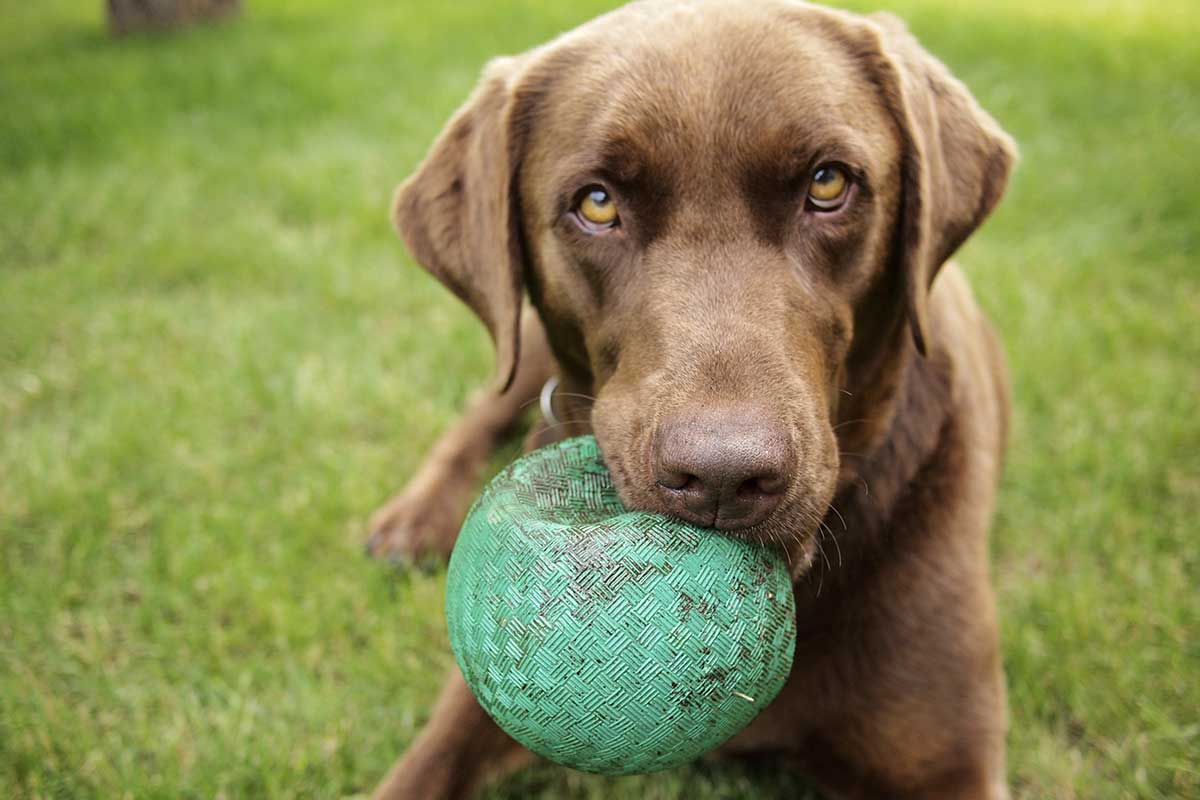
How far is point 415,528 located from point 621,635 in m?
1.91

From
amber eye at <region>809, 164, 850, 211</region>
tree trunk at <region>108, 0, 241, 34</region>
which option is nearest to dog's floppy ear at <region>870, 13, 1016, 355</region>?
amber eye at <region>809, 164, 850, 211</region>

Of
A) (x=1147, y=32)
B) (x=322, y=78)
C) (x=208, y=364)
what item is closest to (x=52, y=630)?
(x=208, y=364)

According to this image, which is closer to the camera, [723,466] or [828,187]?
[723,466]

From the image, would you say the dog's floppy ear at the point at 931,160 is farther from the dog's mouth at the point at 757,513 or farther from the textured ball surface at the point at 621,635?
the textured ball surface at the point at 621,635

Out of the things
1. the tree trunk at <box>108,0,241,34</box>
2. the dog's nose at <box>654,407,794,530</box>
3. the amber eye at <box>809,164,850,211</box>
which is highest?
the amber eye at <box>809,164,850,211</box>

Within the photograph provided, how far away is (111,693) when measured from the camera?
298 cm

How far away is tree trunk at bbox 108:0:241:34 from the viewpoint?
9250 mm


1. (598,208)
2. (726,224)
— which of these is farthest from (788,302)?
(598,208)

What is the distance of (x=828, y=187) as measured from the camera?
2273 millimetres

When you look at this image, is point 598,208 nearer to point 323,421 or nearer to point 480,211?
point 480,211

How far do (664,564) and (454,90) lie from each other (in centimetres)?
613

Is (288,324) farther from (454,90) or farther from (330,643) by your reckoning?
(454,90)

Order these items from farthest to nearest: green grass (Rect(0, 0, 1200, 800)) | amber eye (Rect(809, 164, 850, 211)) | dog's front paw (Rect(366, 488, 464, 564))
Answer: dog's front paw (Rect(366, 488, 464, 564))
green grass (Rect(0, 0, 1200, 800))
amber eye (Rect(809, 164, 850, 211))

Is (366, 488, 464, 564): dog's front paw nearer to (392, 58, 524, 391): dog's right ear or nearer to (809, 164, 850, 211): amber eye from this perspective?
(392, 58, 524, 391): dog's right ear
